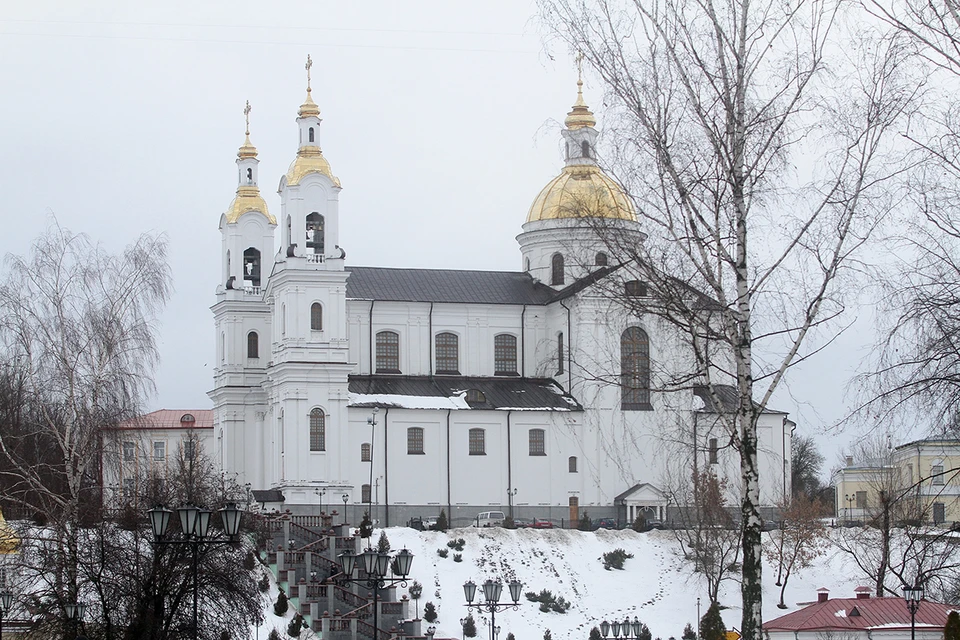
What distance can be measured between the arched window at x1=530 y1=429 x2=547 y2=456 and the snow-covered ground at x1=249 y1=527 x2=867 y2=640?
21.3ft

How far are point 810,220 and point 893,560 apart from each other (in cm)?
4083

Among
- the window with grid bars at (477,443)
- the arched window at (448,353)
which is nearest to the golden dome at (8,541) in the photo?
the window with grid bars at (477,443)

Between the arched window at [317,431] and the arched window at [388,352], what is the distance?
17.4ft

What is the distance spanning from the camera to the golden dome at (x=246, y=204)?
237 feet

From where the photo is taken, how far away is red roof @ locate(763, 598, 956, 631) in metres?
41.0

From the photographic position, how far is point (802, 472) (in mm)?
102312

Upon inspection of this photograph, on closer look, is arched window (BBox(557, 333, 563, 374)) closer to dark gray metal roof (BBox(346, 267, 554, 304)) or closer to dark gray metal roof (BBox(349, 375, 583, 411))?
dark gray metal roof (BBox(349, 375, 583, 411))

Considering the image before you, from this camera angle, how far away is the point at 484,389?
219 ft

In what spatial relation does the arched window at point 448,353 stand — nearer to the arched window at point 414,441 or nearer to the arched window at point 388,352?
the arched window at point 388,352

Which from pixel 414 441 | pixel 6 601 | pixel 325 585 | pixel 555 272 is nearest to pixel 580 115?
pixel 555 272

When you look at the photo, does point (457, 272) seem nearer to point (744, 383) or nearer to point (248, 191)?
point (248, 191)

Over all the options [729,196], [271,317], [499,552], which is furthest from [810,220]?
[271,317]

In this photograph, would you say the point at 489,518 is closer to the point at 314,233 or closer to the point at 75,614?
the point at 314,233

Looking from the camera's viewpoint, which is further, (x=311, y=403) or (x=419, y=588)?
(x=311, y=403)
